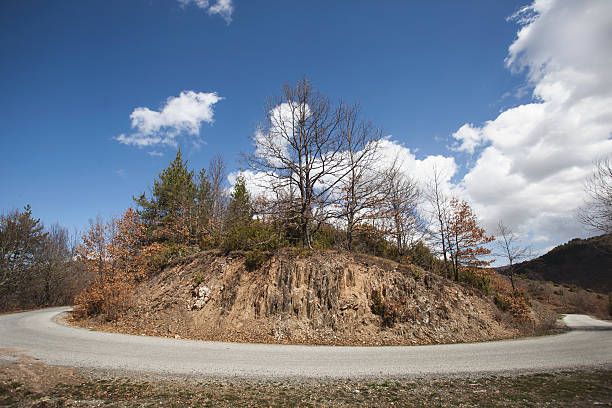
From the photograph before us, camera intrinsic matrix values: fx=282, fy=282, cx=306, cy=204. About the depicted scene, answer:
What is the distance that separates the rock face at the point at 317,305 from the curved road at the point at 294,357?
1.61 meters

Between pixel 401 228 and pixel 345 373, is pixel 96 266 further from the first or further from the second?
pixel 401 228

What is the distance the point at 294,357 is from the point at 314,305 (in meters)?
4.71

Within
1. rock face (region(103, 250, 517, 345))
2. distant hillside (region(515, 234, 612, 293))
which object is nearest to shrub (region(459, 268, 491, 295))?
rock face (region(103, 250, 517, 345))

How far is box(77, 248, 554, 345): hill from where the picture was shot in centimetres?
1218

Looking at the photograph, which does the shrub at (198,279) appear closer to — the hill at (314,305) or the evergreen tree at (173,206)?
the hill at (314,305)

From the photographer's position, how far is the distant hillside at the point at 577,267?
55188mm

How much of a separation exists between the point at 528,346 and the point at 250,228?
1397 cm

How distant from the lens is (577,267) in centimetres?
6203

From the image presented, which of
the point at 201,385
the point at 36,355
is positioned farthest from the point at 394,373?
the point at 36,355

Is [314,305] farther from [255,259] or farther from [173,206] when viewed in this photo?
[173,206]

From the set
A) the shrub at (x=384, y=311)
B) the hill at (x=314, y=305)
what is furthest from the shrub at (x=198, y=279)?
the shrub at (x=384, y=311)

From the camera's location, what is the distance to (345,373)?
6.77 m

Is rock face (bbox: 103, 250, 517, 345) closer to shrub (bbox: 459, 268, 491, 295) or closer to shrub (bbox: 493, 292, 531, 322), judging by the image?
shrub (bbox: 493, 292, 531, 322)

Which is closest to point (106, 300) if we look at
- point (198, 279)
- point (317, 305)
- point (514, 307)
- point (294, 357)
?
point (198, 279)
